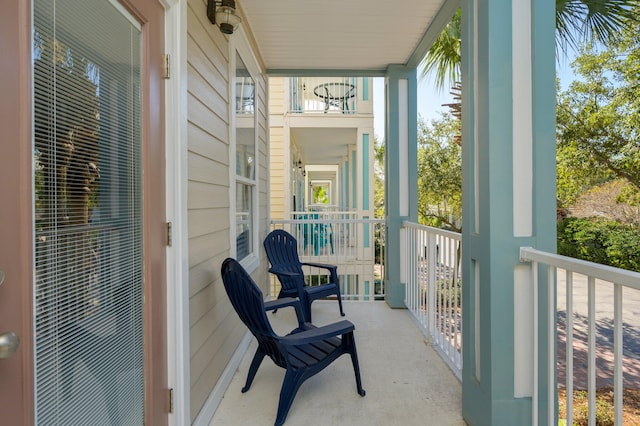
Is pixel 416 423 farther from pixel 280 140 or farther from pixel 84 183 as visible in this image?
pixel 280 140

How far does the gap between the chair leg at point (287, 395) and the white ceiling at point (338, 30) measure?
A: 2656 mm

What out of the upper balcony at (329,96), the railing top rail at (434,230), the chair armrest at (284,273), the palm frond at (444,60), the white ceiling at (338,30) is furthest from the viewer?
the upper balcony at (329,96)

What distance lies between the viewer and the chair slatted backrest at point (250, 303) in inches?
74.9

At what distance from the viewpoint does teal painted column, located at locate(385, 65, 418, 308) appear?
3.95 metres

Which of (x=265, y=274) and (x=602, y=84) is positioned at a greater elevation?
(x=602, y=84)

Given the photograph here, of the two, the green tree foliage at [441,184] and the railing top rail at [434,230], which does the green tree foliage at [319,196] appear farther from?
the railing top rail at [434,230]

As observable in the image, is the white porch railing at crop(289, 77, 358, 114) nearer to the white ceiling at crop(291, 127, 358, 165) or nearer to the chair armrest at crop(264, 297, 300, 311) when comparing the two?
the white ceiling at crop(291, 127, 358, 165)

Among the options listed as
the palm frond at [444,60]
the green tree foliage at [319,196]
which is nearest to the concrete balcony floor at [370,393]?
the palm frond at [444,60]

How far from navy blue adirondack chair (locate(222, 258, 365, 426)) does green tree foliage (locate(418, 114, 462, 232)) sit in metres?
7.23

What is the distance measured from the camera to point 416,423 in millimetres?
1967

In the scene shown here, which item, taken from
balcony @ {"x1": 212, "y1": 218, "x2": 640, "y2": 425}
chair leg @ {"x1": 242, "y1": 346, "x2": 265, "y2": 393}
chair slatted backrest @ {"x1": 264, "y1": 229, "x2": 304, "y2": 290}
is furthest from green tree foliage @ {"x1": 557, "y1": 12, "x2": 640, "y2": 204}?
chair leg @ {"x1": 242, "y1": 346, "x2": 265, "y2": 393}

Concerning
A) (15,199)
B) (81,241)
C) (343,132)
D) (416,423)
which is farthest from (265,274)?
(343,132)

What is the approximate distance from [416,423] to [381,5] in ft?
9.58

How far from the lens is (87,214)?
1.06 m
